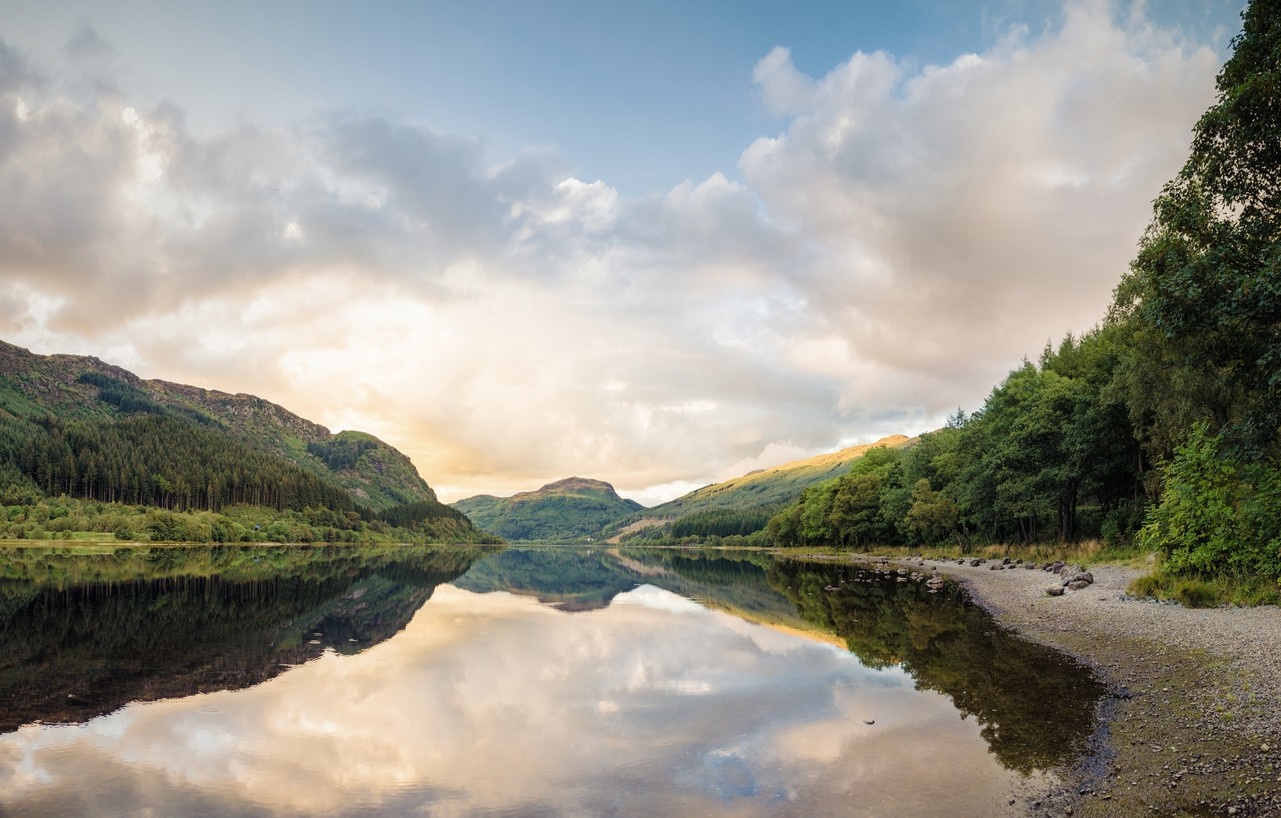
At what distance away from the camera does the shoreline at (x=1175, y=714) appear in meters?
9.98

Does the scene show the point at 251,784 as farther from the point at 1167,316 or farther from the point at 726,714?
the point at 1167,316

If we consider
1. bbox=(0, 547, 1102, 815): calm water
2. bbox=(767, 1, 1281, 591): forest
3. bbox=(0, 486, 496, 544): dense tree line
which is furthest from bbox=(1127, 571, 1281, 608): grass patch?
bbox=(0, 486, 496, 544): dense tree line

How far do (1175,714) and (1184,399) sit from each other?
34.7 metres

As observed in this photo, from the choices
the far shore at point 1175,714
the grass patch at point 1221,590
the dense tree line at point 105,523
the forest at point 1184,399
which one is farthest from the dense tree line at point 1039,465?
the dense tree line at point 105,523

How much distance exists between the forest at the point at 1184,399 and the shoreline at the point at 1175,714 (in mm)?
5769

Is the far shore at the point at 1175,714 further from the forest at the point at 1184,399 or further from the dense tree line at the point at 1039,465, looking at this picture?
the dense tree line at the point at 1039,465

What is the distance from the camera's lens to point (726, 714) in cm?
1705

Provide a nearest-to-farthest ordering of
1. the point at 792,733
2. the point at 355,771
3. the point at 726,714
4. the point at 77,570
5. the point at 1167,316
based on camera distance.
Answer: the point at 355,771
the point at 792,733
the point at 726,714
the point at 1167,316
the point at 77,570

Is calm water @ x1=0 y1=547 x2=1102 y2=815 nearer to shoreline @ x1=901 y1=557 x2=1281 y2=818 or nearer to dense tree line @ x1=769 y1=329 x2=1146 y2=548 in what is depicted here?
shoreline @ x1=901 y1=557 x2=1281 y2=818

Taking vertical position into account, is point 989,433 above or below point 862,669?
above

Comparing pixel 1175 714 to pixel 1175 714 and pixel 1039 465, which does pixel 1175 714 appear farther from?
pixel 1039 465

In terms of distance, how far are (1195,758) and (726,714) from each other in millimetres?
9625

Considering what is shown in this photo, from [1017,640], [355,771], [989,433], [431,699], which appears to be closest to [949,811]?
[355,771]

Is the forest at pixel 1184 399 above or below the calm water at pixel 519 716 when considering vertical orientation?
above
